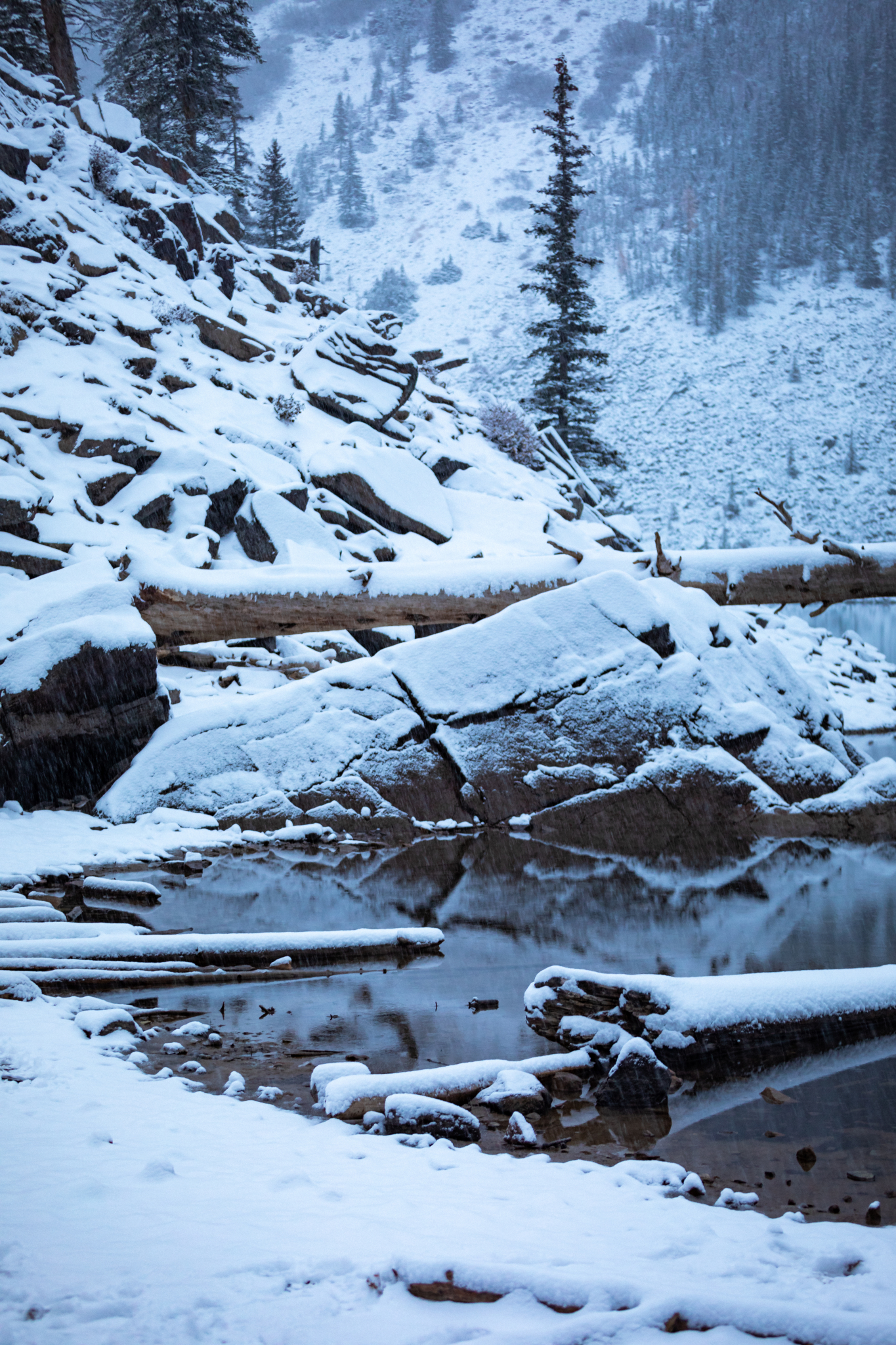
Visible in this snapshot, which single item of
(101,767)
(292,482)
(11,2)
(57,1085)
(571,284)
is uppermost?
(11,2)

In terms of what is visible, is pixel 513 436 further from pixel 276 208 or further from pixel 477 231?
pixel 477 231

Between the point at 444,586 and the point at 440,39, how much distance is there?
119 m

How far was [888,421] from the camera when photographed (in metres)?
44.4

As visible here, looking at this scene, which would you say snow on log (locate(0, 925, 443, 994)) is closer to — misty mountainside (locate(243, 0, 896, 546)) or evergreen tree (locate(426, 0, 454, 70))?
misty mountainside (locate(243, 0, 896, 546))

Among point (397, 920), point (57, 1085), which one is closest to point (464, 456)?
point (397, 920)

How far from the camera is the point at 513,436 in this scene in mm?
21297

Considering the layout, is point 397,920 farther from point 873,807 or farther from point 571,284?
point 571,284

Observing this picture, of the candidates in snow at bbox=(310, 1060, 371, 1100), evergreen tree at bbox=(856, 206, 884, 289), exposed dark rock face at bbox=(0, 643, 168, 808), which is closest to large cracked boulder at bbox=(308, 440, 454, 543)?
exposed dark rock face at bbox=(0, 643, 168, 808)

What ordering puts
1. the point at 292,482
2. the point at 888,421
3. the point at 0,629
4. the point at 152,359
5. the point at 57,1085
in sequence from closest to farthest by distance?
the point at 57,1085, the point at 0,629, the point at 292,482, the point at 152,359, the point at 888,421

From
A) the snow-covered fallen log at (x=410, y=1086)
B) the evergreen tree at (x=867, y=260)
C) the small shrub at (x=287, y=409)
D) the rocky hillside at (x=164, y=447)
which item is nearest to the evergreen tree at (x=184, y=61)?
the rocky hillside at (x=164, y=447)

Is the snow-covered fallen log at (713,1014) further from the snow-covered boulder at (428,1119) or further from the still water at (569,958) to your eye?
the snow-covered boulder at (428,1119)

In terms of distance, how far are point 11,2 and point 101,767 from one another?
27.5m

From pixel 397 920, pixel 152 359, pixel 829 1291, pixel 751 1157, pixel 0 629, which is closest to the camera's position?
pixel 829 1291

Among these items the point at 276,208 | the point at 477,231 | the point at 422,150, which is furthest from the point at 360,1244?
the point at 422,150
